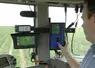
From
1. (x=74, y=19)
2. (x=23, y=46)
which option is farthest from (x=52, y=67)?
(x=74, y=19)

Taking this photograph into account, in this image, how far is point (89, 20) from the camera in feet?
3.96

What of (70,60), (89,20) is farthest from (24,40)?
(89,20)

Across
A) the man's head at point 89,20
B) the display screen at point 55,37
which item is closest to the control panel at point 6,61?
the display screen at point 55,37

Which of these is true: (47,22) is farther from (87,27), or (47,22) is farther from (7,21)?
(87,27)

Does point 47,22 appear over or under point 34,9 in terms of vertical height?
under

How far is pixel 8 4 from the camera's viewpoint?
2230mm

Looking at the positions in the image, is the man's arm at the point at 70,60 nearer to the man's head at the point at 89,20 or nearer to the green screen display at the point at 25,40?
the green screen display at the point at 25,40

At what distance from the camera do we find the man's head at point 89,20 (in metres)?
1.19

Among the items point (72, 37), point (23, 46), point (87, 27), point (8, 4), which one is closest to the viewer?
point (87, 27)

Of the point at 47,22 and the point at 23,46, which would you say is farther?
the point at 47,22

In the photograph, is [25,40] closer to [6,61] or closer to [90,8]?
[6,61]

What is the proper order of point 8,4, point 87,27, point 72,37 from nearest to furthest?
point 87,27 < point 8,4 < point 72,37

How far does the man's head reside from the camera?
3.91 feet

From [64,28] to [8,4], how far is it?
63cm
